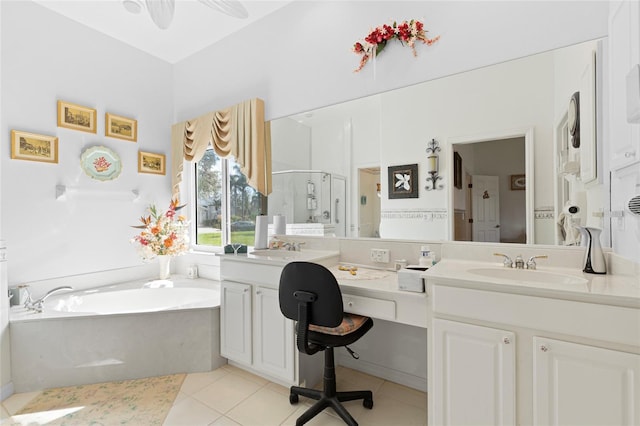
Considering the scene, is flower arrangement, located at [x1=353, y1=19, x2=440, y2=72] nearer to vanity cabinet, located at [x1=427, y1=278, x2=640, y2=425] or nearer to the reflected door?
the reflected door

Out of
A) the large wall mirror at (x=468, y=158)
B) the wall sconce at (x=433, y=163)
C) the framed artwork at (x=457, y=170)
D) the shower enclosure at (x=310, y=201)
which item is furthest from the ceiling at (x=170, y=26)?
the framed artwork at (x=457, y=170)

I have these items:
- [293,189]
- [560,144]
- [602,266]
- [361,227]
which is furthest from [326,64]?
[602,266]

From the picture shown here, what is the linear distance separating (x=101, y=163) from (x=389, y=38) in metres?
2.76

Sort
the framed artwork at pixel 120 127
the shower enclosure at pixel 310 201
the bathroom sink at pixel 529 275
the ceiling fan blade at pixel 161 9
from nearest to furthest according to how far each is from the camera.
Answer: the bathroom sink at pixel 529 275, the ceiling fan blade at pixel 161 9, the shower enclosure at pixel 310 201, the framed artwork at pixel 120 127

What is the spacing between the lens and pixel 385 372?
2201 mm

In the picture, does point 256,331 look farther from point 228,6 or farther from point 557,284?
point 228,6

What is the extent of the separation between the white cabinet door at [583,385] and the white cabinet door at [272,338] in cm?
132

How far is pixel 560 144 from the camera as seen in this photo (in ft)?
5.16

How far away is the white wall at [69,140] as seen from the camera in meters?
2.36

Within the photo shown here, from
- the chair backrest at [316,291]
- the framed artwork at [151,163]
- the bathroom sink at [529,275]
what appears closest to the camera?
the bathroom sink at [529,275]

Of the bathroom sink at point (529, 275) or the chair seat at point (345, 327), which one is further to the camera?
the chair seat at point (345, 327)

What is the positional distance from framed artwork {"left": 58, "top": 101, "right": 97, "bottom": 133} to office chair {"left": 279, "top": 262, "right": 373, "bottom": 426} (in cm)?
248

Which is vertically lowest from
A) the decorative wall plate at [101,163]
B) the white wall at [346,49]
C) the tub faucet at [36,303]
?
the tub faucet at [36,303]

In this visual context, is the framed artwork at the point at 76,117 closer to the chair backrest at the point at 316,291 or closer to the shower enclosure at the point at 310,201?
the shower enclosure at the point at 310,201
